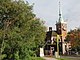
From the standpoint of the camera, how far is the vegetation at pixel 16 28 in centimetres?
4662

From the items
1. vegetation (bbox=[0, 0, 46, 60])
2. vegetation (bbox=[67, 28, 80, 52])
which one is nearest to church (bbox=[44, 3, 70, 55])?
vegetation (bbox=[67, 28, 80, 52])

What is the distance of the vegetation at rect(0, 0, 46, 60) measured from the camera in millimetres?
46625

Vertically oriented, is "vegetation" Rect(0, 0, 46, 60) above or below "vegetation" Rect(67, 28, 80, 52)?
below

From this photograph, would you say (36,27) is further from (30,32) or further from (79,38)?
(79,38)

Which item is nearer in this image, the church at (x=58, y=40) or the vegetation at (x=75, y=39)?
the vegetation at (x=75, y=39)

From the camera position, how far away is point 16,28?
4756 cm

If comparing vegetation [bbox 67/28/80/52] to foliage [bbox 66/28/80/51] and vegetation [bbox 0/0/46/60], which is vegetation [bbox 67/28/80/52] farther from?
vegetation [bbox 0/0/46/60]

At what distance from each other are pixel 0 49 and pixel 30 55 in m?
8.31

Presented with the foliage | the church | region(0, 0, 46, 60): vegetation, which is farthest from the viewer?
the church

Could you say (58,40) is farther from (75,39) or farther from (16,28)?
(16,28)

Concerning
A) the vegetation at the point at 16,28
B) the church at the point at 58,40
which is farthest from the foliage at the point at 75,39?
the vegetation at the point at 16,28

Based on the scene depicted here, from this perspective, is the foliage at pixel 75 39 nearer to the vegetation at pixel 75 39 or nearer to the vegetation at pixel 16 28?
the vegetation at pixel 75 39

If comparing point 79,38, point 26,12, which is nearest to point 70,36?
point 79,38

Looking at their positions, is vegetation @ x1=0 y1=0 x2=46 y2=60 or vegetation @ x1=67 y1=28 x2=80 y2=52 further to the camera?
vegetation @ x1=67 y1=28 x2=80 y2=52
